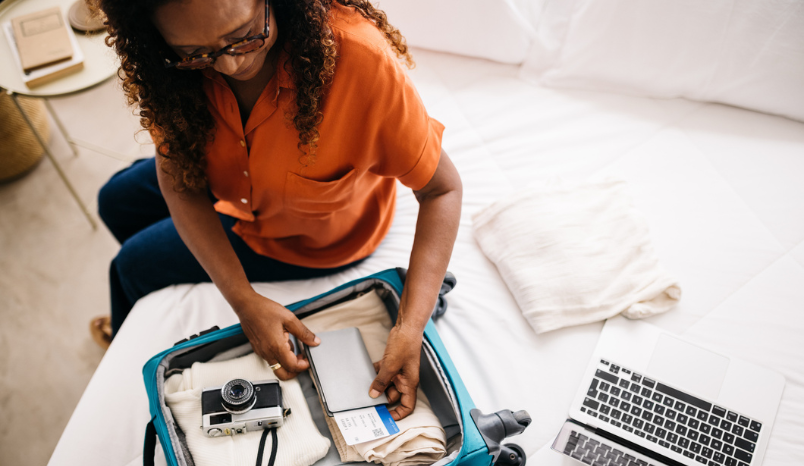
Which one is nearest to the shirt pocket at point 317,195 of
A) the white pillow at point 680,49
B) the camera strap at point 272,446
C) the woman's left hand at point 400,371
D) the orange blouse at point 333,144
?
the orange blouse at point 333,144

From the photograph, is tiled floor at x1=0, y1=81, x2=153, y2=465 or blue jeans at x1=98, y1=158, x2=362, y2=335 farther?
tiled floor at x1=0, y1=81, x2=153, y2=465

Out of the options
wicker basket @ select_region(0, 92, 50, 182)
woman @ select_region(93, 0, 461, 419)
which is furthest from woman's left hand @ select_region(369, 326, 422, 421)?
wicker basket @ select_region(0, 92, 50, 182)

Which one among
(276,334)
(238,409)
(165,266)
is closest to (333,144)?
(276,334)

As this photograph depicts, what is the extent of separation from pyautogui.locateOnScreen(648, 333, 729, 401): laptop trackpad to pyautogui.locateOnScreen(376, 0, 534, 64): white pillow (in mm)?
877

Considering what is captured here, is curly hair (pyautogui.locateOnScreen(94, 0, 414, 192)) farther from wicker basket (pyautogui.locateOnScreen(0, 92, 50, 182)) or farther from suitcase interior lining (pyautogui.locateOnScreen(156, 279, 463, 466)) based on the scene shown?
wicker basket (pyautogui.locateOnScreen(0, 92, 50, 182))

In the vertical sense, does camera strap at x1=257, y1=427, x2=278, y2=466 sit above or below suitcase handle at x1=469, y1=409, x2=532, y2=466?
above

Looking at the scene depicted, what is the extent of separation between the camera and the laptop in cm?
90

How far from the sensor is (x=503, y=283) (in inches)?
44.3

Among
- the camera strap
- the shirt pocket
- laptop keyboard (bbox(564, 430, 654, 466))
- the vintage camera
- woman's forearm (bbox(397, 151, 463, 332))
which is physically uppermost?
the shirt pocket

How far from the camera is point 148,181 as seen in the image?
3.99 ft

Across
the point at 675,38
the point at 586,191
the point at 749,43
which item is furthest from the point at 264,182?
the point at 749,43

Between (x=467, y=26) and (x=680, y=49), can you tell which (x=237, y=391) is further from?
(x=680, y=49)

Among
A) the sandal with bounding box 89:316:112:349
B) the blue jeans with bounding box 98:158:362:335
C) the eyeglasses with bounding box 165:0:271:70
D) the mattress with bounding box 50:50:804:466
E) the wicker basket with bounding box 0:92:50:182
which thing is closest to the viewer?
the eyeglasses with bounding box 165:0:271:70

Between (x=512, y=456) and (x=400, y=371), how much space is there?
25cm
